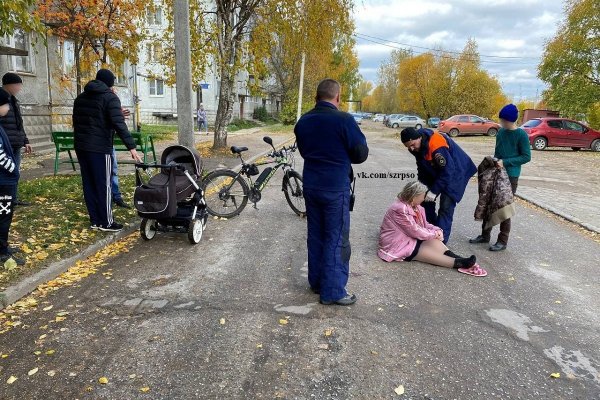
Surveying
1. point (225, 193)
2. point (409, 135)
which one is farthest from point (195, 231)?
point (409, 135)

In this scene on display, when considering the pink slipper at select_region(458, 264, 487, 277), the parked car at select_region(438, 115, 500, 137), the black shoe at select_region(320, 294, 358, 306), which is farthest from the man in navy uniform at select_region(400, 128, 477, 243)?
the parked car at select_region(438, 115, 500, 137)

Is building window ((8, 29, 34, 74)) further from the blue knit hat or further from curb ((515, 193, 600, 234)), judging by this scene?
curb ((515, 193, 600, 234))

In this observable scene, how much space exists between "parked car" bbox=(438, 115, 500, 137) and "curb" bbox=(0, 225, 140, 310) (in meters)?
30.8

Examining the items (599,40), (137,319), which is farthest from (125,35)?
(599,40)

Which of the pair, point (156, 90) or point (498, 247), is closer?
point (498, 247)

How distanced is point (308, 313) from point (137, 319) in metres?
1.46

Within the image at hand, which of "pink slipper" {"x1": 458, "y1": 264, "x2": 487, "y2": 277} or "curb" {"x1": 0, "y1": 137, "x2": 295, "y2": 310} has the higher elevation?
"curb" {"x1": 0, "y1": 137, "x2": 295, "y2": 310}

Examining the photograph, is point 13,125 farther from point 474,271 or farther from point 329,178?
point 474,271

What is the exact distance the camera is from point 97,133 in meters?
5.73

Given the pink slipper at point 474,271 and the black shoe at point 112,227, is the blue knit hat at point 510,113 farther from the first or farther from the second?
the black shoe at point 112,227

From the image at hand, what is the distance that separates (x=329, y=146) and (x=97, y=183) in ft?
11.1

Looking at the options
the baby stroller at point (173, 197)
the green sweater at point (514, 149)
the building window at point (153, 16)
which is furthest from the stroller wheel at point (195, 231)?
the building window at point (153, 16)

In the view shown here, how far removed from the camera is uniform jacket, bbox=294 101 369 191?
3.90m

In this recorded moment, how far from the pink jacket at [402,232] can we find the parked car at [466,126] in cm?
2948
